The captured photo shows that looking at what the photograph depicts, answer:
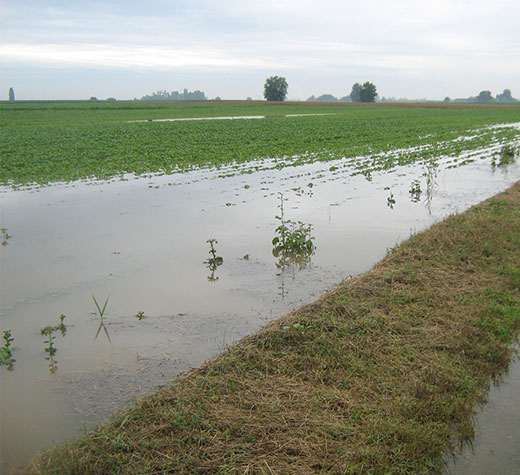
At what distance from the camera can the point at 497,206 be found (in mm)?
9664

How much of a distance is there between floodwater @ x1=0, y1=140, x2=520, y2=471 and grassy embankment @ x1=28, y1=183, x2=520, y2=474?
1.99ft

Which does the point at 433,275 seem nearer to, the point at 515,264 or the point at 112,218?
the point at 515,264

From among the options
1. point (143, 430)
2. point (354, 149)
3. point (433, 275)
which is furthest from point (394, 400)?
point (354, 149)

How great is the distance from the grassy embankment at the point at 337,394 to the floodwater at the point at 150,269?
61 cm

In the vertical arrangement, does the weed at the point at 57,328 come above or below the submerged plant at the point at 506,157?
below

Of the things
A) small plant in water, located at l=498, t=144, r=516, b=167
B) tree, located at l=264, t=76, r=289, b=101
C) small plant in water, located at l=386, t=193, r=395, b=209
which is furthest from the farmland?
tree, located at l=264, t=76, r=289, b=101

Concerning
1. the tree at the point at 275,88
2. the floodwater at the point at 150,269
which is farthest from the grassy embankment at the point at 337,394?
the tree at the point at 275,88

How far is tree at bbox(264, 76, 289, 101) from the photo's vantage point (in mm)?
107000

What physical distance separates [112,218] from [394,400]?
771cm

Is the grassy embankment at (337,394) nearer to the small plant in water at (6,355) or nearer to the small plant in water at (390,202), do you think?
the small plant in water at (6,355)

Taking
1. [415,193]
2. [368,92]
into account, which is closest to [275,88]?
[368,92]

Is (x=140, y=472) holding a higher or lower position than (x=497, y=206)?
lower

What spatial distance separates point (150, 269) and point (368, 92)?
113m

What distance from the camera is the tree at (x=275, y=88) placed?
10700cm
